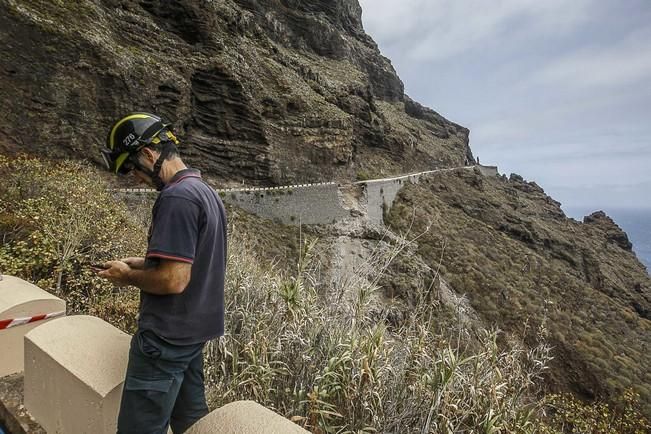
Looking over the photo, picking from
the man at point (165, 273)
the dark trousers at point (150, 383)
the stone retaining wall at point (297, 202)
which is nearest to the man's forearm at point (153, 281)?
the man at point (165, 273)

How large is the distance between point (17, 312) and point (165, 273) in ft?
8.67

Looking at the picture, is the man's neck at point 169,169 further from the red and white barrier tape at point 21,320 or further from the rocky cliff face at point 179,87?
the rocky cliff face at point 179,87

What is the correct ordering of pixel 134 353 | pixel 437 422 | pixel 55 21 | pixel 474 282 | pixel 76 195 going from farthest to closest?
pixel 474 282 → pixel 55 21 → pixel 76 195 → pixel 437 422 → pixel 134 353

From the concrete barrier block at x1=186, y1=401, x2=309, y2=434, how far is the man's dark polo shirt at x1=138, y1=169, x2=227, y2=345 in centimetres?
42

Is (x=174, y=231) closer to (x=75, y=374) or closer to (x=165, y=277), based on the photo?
(x=165, y=277)

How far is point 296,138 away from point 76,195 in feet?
75.9

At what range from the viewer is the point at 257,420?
208 centimetres

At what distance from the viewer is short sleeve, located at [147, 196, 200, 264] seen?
196cm

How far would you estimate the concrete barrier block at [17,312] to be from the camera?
3590mm

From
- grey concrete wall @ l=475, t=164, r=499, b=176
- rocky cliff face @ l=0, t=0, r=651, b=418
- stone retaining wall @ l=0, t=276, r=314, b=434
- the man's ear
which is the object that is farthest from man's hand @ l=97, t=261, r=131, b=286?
grey concrete wall @ l=475, t=164, r=499, b=176

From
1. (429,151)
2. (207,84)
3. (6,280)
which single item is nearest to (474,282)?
(207,84)

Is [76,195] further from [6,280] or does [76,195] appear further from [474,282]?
[474,282]

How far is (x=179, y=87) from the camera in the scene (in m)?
22.9

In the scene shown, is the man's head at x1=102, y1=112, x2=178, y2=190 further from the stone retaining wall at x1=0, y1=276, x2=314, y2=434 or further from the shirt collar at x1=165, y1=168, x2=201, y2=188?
the stone retaining wall at x1=0, y1=276, x2=314, y2=434
